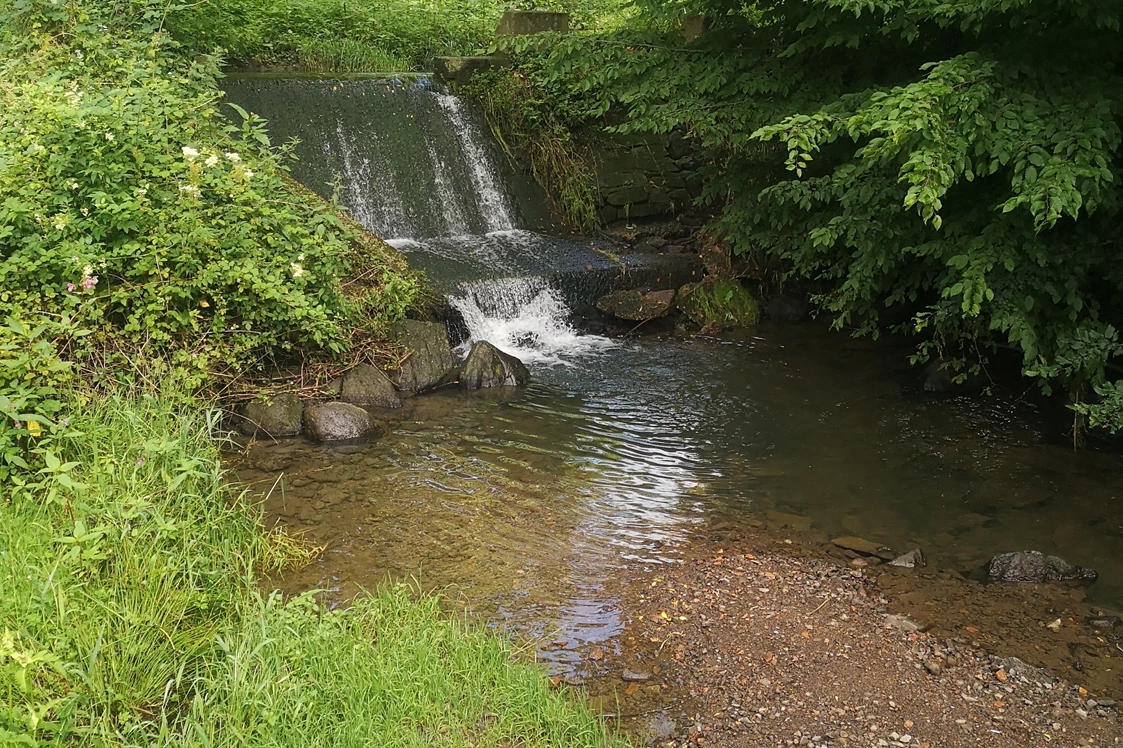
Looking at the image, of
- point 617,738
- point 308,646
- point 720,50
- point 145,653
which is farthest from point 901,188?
point 145,653

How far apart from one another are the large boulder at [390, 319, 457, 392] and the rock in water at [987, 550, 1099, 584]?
178 inches

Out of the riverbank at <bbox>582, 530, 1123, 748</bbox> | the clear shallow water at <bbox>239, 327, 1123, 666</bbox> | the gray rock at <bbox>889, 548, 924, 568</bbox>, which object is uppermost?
the clear shallow water at <bbox>239, 327, 1123, 666</bbox>

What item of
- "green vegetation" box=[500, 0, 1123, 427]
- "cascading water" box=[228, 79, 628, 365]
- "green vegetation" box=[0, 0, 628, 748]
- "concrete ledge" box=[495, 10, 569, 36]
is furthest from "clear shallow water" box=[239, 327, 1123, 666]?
"concrete ledge" box=[495, 10, 569, 36]

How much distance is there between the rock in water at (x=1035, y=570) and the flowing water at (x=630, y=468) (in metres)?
0.13

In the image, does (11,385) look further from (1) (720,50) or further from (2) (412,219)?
(2) (412,219)

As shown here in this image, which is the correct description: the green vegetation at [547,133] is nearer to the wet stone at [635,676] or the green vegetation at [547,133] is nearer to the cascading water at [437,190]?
the cascading water at [437,190]

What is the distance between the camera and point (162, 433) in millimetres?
4926

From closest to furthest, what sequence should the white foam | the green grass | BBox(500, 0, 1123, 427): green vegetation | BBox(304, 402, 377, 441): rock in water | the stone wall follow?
the green grass < BBox(500, 0, 1123, 427): green vegetation < BBox(304, 402, 377, 441): rock in water < the white foam < the stone wall

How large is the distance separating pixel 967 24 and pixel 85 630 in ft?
17.2

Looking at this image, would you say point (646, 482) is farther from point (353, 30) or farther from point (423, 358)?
point (353, 30)

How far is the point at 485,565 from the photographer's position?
4.88m

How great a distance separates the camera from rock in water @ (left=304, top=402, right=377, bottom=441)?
665cm

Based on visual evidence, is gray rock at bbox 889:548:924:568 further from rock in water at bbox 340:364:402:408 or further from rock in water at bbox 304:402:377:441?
rock in water at bbox 340:364:402:408

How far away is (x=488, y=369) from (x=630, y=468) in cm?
205
